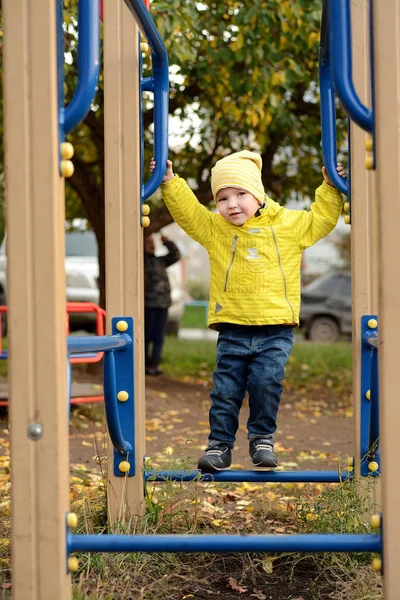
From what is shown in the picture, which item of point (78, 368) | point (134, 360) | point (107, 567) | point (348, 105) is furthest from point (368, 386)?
point (78, 368)

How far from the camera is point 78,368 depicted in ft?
32.9

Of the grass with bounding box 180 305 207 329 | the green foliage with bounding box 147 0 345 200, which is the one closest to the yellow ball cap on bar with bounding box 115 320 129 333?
the green foliage with bounding box 147 0 345 200

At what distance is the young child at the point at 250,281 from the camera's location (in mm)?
3307

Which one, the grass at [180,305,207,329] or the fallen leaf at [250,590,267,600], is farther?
the grass at [180,305,207,329]

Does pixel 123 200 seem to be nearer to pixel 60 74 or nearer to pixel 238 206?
pixel 238 206

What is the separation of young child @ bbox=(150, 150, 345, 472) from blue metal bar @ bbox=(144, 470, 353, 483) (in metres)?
0.10

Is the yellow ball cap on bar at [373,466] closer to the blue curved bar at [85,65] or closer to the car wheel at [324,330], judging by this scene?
the blue curved bar at [85,65]

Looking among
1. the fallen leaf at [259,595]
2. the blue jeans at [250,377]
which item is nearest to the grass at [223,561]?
the fallen leaf at [259,595]

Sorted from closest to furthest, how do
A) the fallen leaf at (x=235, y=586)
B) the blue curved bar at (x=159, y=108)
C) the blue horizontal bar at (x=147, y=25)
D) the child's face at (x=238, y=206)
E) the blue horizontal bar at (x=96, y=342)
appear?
the blue horizontal bar at (x=96, y=342) < the blue horizontal bar at (x=147, y=25) < the fallen leaf at (x=235, y=586) < the blue curved bar at (x=159, y=108) < the child's face at (x=238, y=206)

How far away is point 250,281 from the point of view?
3.33 m

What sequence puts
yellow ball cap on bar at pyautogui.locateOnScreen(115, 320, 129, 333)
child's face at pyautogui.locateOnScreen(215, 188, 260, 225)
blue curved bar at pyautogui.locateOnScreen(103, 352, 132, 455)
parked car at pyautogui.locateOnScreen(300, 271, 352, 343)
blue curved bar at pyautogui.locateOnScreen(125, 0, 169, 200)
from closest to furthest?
blue curved bar at pyautogui.locateOnScreen(103, 352, 132, 455), yellow ball cap on bar at pyautogui.locateOnScreen(115, 320, 129, 333), blue curved bar at pyautogui.locateOnScreen(125, 0, 169, 200), child's face at pyautogui.locateOnScreen(215, 188, 260, 225), parked car at pyautogui.locateOnScreen(300, 271, 352, 343)

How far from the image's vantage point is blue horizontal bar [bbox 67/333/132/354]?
236 cm

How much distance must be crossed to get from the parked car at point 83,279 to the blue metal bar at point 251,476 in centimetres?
875

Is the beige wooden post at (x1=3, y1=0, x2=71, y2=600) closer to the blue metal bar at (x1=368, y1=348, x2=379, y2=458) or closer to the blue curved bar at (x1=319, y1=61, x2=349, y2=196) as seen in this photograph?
the blue metal bar at (x1=368, y1=348, x2=379, y2=458)
